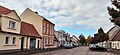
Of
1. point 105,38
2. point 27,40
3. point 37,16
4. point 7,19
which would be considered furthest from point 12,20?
point 105,38

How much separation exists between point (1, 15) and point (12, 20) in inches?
133

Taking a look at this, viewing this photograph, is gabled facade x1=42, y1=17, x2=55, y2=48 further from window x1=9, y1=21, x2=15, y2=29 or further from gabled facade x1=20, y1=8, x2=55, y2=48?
window x1=9, y1=21, x2=15, y2=29

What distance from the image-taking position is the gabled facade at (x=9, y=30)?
1155 inches

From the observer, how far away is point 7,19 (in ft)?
101

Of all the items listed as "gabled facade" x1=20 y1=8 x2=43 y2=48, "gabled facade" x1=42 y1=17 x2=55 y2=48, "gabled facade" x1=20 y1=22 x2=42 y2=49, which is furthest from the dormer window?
"gabled facade" x1=42 y1=17 x2=55 y2=48

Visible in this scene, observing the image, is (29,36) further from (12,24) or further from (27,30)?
(12,24)

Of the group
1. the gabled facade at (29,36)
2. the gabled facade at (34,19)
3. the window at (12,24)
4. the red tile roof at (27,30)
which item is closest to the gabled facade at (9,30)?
the window at (12,24)

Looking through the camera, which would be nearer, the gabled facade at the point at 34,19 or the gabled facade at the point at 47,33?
the gabled facade at the point at 34,19

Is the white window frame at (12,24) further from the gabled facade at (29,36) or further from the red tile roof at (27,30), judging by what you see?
the red tile roof at (27,30)

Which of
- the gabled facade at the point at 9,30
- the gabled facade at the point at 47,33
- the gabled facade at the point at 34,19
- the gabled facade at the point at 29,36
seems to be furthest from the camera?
the gabled facade at the point at 47,33

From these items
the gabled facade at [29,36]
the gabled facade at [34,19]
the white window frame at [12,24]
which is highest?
the gabled facade at [34,19]

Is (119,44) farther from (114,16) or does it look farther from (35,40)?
(114,16)

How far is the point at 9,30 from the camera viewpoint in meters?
31.4

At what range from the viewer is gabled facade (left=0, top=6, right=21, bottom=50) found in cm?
2934
